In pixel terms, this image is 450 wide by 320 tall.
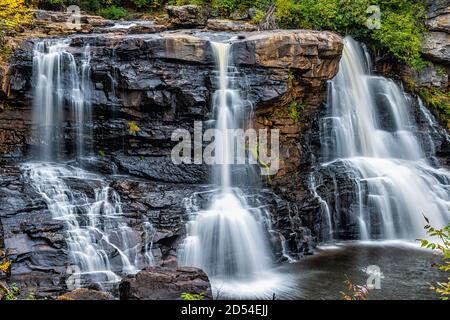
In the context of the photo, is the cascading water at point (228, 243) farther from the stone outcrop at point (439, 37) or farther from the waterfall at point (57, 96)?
the stone outcrop at point (439, 37)

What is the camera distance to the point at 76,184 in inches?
414

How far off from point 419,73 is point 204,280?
13.3 m

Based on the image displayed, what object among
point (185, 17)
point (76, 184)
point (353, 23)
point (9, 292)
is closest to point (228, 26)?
point (185, 17)

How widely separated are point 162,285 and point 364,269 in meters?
5.13

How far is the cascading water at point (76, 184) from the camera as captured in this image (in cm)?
906

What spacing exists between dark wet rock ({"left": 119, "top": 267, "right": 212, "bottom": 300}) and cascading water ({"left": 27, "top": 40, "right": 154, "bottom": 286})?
74.0 inches

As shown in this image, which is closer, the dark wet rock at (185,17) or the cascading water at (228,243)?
the cascading water at (228,243)

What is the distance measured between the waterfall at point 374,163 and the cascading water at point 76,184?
562cm

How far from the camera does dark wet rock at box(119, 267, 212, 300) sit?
6.61 metres

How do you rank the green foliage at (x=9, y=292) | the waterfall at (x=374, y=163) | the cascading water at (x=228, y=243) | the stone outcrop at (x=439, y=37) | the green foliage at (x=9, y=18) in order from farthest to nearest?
the stone outcrop at (x=439, y=37), the waterfall at (x=374, y=163), the green foliage at (x=9, y=18), the cascading water at (x=228, y=243), the green foliage at (x=9, y=292)

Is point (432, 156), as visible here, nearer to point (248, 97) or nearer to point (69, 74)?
point (248, 97)

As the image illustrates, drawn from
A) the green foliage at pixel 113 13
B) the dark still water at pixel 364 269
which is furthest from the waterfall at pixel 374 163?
the green foliage at pixel 113 13

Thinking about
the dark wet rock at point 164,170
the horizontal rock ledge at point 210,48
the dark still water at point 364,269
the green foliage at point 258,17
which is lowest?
the dark still water at point 364,269

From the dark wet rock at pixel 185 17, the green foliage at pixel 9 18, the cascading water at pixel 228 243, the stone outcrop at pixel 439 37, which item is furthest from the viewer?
the stone outcrop at pixel 439 37
